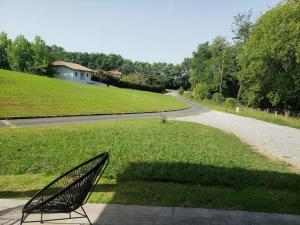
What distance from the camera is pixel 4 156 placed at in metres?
8.51

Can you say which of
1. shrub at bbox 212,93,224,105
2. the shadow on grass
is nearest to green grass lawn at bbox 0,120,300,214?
the shadow on grass

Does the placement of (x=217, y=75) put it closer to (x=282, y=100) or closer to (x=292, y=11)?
(x=282, y=100)

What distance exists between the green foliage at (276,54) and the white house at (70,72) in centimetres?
4443

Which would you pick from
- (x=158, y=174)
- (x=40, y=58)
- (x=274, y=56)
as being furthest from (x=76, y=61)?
(x=158, y=174)

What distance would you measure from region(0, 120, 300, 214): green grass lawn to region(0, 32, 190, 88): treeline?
226 feet

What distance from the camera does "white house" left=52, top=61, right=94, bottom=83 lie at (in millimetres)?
77438

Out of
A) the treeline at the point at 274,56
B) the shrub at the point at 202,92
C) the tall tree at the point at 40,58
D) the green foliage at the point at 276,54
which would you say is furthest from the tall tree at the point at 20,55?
the green foliage at the point at 276,54

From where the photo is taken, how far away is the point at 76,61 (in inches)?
5664

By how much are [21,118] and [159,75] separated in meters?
119

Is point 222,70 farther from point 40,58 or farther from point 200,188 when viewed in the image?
point 200,188

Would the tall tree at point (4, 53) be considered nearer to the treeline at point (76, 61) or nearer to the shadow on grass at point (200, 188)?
the treeline at point (76, 61)

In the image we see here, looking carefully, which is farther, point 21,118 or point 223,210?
point 21,118

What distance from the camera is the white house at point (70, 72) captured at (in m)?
77.4

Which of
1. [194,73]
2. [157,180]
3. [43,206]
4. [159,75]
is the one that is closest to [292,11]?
[157,180]
